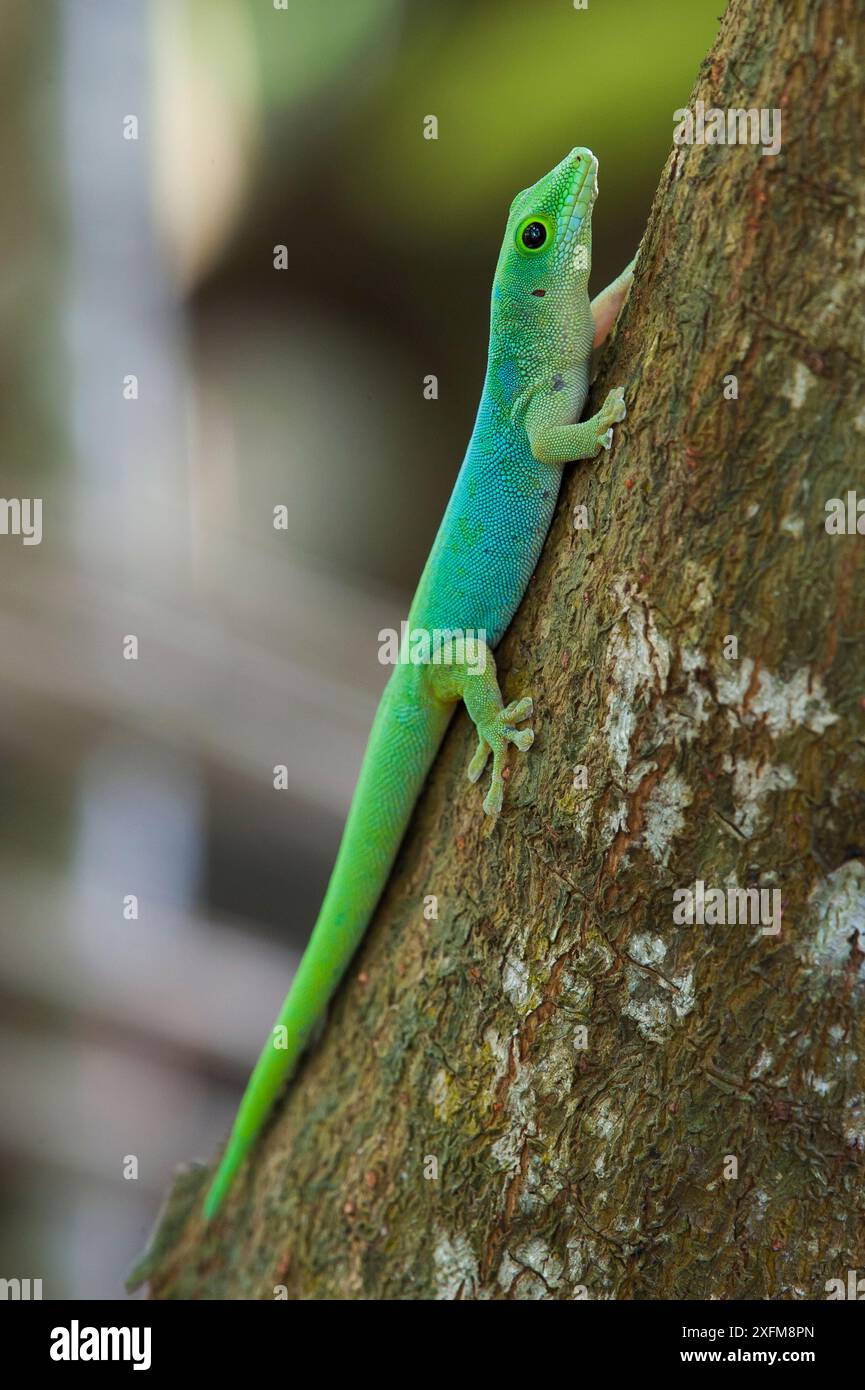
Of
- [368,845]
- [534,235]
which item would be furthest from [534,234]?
[368,845]

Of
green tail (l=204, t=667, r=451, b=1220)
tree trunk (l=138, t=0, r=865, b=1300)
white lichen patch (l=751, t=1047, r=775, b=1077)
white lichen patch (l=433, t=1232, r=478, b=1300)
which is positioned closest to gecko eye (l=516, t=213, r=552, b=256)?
tree trunk (l=138, t=0, r=865, b=1300)

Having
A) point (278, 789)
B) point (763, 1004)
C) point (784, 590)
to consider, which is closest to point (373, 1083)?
point (763, 1004)

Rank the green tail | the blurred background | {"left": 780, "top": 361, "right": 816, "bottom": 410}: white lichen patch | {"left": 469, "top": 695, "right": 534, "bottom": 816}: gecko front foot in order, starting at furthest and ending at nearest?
the blurred background, the green tail, {"left": 469, "top": 695, "right": 534, "bottom": 816}: gecko front foot, {"left": 780, "top": 361, "right": 816, "bottom": 410}: white lichen patch

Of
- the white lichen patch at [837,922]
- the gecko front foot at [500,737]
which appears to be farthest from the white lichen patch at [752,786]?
the gecko front foot at [500,737]

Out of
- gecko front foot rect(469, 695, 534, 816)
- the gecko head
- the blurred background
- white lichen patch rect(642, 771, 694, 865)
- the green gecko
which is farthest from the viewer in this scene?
the blurred background

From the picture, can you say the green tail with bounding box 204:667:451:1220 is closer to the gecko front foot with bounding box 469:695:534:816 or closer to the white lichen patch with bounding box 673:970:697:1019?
the gecko front foot with bounding box 469:695:534:816

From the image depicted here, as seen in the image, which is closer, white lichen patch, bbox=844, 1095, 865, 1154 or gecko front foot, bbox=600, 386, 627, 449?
white lichen patch, bbox=844, 1095, 865, 1154
